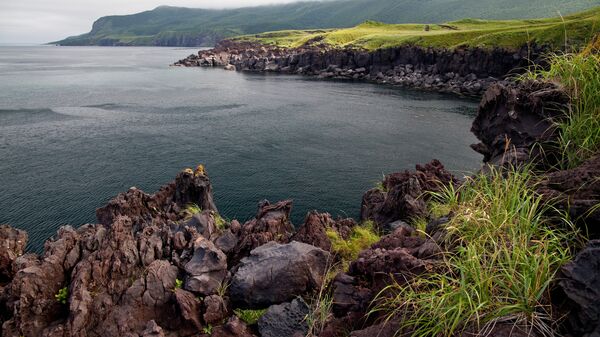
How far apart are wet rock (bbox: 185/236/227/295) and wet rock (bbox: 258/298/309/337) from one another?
3770mm

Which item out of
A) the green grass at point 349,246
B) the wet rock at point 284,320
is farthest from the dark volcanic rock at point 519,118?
the wet rock at point 284,320

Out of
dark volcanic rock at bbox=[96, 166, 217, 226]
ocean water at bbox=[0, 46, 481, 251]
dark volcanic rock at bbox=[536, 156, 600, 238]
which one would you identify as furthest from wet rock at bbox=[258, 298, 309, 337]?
dark volcanic rock at bbox=[96, 166, 217, 226]

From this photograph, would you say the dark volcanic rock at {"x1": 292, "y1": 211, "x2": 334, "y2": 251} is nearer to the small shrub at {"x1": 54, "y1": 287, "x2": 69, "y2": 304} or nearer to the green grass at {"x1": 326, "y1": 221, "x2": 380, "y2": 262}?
the green grass at {"x1": 326, "y1": 221, "x2": 380, "y2": 262}

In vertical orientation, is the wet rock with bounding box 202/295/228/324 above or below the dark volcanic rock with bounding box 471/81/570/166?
below

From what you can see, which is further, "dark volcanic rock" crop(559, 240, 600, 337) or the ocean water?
the ocean water

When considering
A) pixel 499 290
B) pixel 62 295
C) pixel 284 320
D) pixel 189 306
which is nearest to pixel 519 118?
pixel 499 290

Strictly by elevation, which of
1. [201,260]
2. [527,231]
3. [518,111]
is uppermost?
[518,111]

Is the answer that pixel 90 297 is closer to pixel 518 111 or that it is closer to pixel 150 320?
pixel 150 320

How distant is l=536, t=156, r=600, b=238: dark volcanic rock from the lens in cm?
889

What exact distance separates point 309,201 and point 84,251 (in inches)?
906

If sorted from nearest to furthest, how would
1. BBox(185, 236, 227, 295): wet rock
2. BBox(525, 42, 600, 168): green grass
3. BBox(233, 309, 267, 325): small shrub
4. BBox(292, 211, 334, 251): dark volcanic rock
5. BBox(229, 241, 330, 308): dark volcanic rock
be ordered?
BBox(525, 42, 600, 168): green grass
BBox(233, 309, 267, 325): small shrub
BBox(229, 241, 330, 308): dark volcanic rock
BBox(185, 236, 227, 295): wet rock
BBox(292, 211, 334, 251): dark volcanic rock

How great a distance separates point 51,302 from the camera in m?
17.3

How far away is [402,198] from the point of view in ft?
97.2

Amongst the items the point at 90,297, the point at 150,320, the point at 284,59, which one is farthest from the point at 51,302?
the point at 284,59
